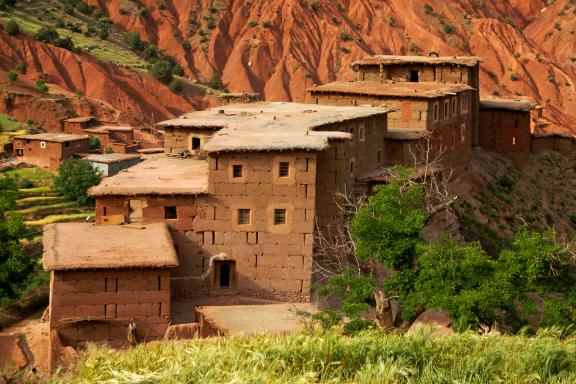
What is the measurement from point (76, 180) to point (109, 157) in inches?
209

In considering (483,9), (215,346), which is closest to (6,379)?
(215,346)

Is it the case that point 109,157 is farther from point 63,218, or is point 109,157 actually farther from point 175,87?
point 175,87

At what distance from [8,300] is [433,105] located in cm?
2193

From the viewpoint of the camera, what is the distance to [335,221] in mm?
33469

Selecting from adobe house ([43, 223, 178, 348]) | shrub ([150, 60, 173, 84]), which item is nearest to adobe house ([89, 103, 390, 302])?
adobe house ([43, 223, 178, 348])

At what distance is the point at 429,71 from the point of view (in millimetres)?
52188

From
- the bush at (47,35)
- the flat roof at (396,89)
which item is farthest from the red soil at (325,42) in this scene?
the flat roof at (396,89)

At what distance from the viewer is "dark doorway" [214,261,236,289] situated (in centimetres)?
3120

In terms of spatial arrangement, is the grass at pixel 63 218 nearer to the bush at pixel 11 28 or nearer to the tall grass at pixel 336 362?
the bush at pixel 11 28

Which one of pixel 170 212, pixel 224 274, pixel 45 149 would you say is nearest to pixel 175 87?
pixel 45 149

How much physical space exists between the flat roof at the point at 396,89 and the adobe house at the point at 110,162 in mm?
17899

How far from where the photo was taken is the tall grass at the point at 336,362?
15.7 meters

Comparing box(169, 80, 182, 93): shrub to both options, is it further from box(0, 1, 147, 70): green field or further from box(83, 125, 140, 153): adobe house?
box(83, 125, 140, 153): adobe house

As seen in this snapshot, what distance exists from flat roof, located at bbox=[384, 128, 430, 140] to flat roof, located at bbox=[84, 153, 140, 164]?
23446 mm
